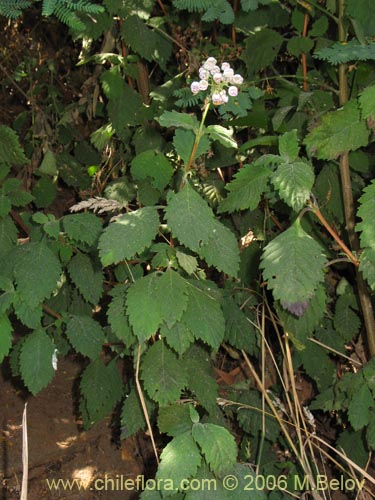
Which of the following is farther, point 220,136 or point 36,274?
point 36,274

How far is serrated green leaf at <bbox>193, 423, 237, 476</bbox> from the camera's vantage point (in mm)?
1463

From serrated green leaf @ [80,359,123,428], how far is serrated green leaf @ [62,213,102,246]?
20.0 inches

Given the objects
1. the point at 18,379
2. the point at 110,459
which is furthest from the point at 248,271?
the point at 18,379

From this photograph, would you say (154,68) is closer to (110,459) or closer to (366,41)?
(366,41)

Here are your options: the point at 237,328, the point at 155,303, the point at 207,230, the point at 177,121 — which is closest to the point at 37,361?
the point at 155,303

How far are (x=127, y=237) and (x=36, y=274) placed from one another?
0.43 m

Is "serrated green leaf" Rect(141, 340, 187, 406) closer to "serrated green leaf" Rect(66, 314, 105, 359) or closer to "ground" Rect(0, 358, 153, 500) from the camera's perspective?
"serrated green leaf" Rect(66, 314, 105, 359)

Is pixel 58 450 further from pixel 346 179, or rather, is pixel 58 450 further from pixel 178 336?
pixel 346 179

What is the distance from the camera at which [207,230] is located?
1.42 metres

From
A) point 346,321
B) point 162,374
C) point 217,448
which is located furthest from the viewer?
point 346,321

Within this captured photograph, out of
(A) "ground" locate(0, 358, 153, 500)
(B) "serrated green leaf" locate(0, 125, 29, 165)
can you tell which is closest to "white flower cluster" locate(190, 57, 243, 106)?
(B) "serrated green leaf" locate(0, 125, 29, 165)

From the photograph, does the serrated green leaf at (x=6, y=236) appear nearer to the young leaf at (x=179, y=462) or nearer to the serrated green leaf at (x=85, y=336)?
the serrated green leaf at (x=85, y=336)

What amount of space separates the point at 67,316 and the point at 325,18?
4.07 feet

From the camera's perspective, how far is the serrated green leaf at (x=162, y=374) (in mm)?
1655
